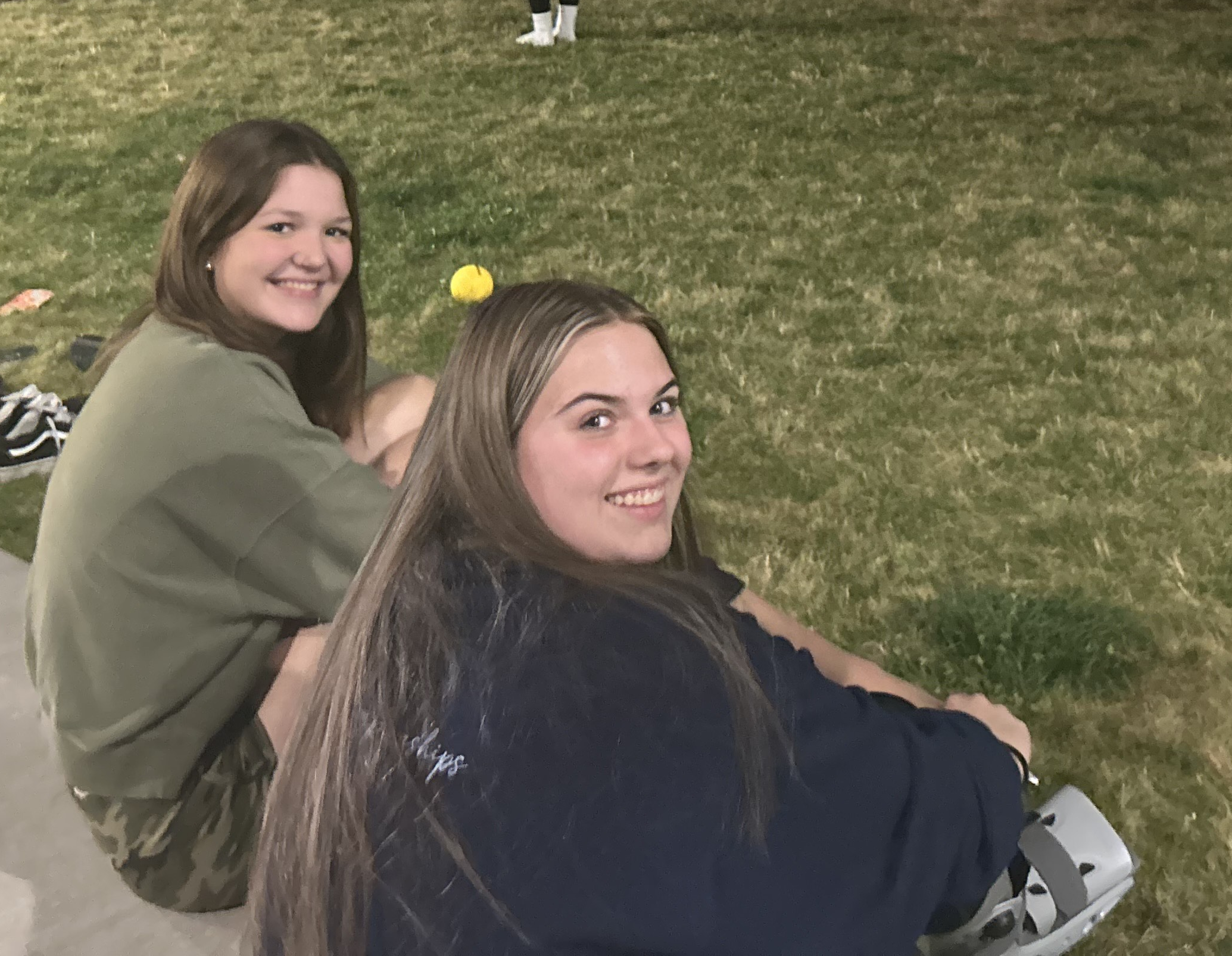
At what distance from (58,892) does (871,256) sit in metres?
4.90

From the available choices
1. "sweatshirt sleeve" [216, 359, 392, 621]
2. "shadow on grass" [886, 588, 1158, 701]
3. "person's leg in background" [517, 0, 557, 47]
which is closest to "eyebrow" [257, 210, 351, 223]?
"sweatshirt sleeve" [216, 359, 392, 621]

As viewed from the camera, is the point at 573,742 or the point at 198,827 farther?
the point at 198,827

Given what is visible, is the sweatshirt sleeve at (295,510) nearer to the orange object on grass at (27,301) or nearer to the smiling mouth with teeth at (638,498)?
the smiling mouth with teeth at (638,498)

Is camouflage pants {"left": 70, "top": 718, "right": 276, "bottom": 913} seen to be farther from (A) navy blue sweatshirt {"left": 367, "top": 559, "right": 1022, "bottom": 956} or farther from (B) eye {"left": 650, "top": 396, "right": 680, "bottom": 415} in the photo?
(B) eye {"left": 650, "top": 396, "right": 680, "bottom": 415}

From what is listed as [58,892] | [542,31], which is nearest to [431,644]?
[58,892]

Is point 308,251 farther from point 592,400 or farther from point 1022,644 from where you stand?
point 1022,644

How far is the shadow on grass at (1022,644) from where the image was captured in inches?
130

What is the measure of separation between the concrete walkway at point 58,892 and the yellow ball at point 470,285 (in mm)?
3413

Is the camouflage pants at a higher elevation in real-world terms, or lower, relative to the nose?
lower

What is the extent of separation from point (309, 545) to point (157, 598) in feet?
1.02

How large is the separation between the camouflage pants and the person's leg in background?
9.02 metres

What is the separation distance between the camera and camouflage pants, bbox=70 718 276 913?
8.13 ft

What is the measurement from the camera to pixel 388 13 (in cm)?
1196

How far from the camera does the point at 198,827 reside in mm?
2516
